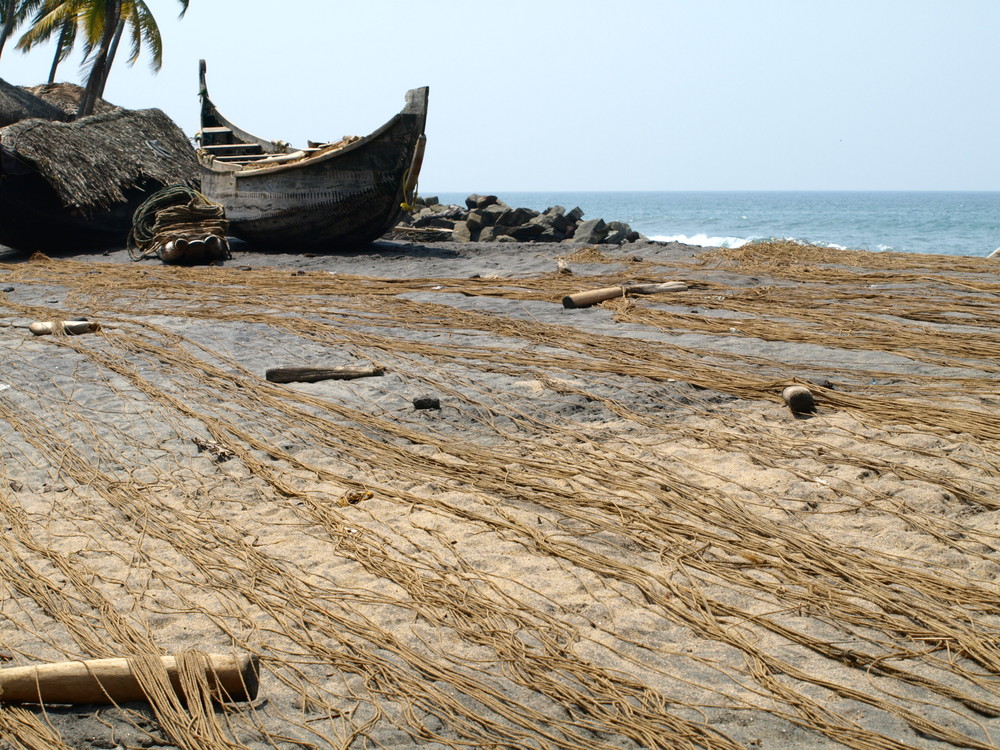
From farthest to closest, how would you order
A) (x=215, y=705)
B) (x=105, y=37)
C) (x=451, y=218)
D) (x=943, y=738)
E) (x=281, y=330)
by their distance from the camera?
(x=451, y=218), (x=105, y=37), (x=281, y=330), (x=215, y=705), (x=943, y=738)

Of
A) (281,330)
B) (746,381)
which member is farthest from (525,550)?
(281,330)

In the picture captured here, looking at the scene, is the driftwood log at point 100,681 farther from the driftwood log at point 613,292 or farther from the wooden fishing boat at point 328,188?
the wooden fishing boat at point 328,188

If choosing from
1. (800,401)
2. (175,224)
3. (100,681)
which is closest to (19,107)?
(175,224)

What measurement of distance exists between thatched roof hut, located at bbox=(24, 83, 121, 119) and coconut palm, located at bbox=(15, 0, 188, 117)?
149cm

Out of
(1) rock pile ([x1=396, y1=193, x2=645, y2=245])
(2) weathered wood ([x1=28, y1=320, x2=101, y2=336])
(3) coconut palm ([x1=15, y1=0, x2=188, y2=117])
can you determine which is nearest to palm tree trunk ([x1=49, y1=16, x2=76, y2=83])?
(3) coconut palm ([x1=15, y1=0, x2=188, y2=117])

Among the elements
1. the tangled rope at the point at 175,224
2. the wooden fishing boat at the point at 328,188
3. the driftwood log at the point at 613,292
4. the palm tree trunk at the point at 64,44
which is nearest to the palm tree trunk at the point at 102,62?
the palm tree trunk at the point at 64,44

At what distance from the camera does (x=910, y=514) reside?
12.1ft

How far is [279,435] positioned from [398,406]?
0.76m

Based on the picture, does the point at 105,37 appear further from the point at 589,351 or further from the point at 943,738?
the point at 943,738

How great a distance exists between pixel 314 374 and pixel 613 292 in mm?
3519

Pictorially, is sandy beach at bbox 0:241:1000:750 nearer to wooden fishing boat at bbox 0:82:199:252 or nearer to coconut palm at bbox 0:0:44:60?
wooden fishing boat at bbox 0:82:199:252

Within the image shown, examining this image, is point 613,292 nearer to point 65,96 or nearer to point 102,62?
point 102,62

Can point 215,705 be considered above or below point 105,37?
below

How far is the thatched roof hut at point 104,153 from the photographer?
1320 centimetres
